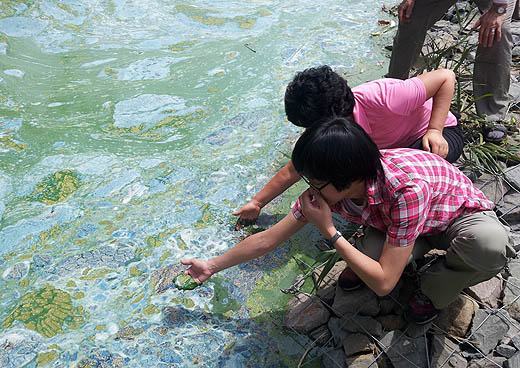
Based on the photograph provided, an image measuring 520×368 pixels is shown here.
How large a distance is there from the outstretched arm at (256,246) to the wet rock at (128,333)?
0.36m

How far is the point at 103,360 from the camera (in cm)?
184

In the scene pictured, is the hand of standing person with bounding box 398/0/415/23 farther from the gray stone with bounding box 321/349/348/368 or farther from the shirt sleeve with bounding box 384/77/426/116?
the gray stone with bounding box 321/349/348/368

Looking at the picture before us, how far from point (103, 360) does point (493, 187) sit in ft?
6.95

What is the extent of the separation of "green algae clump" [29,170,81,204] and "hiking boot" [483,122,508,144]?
248 cm

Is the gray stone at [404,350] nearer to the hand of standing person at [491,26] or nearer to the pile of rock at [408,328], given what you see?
the pile of rock at [408,328]

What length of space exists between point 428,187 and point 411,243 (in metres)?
0.20

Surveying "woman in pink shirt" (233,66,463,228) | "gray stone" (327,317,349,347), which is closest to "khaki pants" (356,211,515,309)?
"gray stone" (327,317,349,347)

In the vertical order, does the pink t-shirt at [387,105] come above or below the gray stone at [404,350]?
above

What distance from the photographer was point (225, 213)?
101 inches

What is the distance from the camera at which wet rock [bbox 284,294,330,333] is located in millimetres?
1933

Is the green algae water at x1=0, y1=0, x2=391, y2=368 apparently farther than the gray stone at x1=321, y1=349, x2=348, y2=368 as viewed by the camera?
Yes

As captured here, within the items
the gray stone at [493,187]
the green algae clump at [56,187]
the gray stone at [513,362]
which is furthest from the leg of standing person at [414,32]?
the green algae clump at [56,187]

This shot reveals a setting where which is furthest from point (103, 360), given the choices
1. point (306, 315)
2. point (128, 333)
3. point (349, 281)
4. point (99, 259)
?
point (349, 281)

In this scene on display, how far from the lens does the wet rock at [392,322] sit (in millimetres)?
1856
